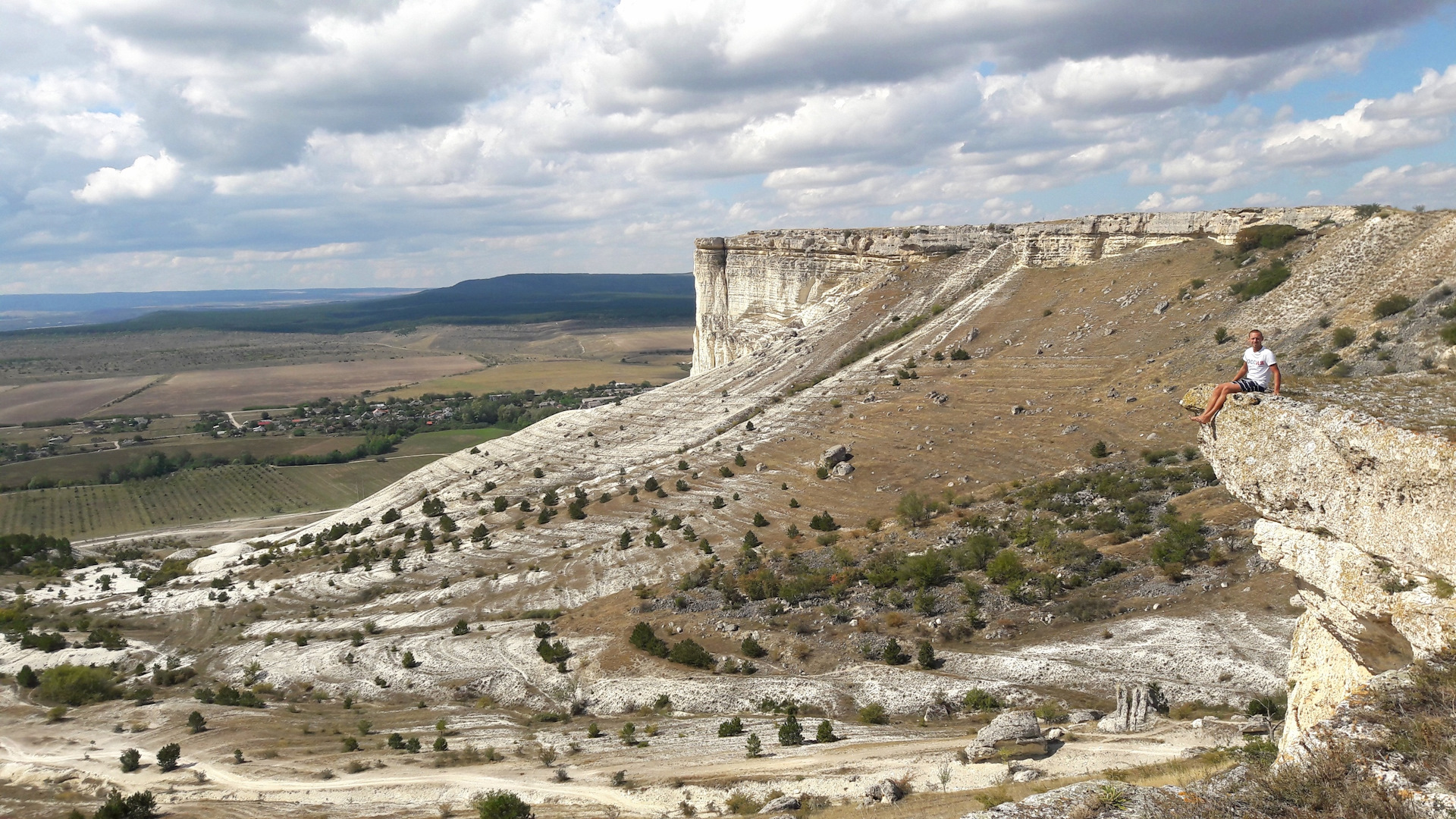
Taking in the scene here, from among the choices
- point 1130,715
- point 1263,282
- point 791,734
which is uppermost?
point 1263,282

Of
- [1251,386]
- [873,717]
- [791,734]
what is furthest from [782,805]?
[1251,386]

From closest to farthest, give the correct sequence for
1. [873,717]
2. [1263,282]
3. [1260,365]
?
[1260,365] < [873,717] < [1263,282]

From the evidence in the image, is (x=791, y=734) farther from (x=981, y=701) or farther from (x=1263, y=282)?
(x=1263, y=282)

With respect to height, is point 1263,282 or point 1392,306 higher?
point 1263,282

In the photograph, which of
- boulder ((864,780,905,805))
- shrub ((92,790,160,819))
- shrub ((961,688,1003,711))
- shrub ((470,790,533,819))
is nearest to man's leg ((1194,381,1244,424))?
boulder ((864,780,905,805))

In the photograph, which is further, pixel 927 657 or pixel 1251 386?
pixel 927 657

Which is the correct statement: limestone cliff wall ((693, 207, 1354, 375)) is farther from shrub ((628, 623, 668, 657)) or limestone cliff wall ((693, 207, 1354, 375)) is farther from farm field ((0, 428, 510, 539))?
farm field ((0, 428, 510, 539))

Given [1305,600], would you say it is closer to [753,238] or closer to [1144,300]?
[1144,300]

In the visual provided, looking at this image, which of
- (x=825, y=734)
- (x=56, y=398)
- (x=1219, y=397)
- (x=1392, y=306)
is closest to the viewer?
(x=1219, y=397)
